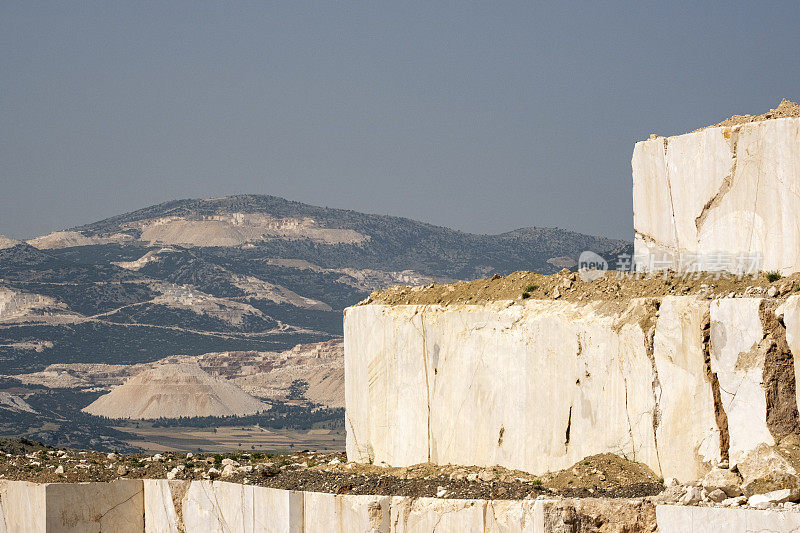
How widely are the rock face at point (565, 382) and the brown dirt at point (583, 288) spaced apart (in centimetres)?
29

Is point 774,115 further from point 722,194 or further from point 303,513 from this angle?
point 303,513

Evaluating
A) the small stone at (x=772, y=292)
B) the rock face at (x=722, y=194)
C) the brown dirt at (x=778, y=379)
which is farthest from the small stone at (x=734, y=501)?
the rock face at (x=722, y=194)

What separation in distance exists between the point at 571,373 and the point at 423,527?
3.36 metres

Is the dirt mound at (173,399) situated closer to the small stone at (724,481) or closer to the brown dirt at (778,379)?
the small stone at (724,481)

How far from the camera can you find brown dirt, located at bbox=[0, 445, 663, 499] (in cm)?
1941

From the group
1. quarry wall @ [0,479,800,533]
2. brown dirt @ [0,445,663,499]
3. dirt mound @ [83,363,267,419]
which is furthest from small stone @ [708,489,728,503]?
dirt mound @ [83,363,267,419]

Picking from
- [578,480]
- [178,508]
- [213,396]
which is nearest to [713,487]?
[578,480]

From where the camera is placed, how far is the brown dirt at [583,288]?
62.2 feet

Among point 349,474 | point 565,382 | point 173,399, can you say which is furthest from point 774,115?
point 173,399

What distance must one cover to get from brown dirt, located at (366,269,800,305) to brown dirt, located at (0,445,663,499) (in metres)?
2.66

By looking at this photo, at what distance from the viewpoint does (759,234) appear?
1972 cm

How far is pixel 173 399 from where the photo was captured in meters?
116

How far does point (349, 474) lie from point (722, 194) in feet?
26.3

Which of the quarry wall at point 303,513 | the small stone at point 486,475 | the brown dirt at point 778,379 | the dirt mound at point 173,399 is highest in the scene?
the dirt mound at point 173,399
